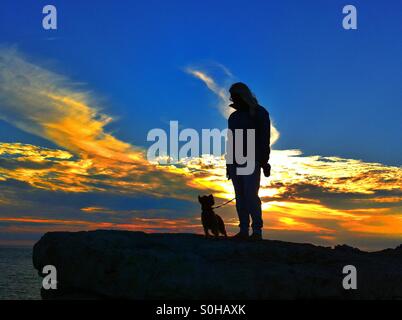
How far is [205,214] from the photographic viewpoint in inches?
402

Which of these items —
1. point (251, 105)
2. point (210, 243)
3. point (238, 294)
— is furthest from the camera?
point (251, 105)

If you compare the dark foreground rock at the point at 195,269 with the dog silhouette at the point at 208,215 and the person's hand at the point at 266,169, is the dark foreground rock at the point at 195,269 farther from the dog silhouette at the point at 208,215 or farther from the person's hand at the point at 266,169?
the person's hand at the point at 266,169

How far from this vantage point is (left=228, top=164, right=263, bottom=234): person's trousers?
388 inches

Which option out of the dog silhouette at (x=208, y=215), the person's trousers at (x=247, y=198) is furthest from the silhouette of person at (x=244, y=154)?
the dog silhouette at (x=208, y=215)

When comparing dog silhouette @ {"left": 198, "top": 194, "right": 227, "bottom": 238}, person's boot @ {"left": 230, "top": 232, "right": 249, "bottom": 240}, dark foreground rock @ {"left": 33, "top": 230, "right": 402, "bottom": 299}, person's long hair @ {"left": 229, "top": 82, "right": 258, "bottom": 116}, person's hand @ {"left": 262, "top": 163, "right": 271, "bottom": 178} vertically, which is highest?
person's long hair @ {"left": 229, "top": 82, "right": 258, "bottom": 116}

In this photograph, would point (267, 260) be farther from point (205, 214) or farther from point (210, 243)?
point (205, 214)

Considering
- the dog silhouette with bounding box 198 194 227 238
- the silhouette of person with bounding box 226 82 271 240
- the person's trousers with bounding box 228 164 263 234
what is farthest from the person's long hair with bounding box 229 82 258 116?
the dog silhouette with bounding box 198 194 227 238

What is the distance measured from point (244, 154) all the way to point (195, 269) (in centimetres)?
304

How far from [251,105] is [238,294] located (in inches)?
163

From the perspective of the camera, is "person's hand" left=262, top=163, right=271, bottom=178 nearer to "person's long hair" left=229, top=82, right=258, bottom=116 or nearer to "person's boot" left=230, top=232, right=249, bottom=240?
"person's long hair" left=229, top=82, right=258, bottom=116

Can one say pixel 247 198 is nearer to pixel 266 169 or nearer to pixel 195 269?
pixel 266 169

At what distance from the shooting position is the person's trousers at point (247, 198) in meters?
9.85

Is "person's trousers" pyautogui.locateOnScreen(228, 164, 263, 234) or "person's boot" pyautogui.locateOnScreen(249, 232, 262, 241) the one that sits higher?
"person's trousers" pyautogui.locateOnScreen(228, 164, 263, 234)
